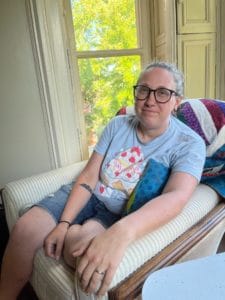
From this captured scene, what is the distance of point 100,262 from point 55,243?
0.29 m

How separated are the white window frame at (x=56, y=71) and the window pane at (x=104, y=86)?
13 centimetres

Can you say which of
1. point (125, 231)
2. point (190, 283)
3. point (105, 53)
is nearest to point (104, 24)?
point (105, 53)

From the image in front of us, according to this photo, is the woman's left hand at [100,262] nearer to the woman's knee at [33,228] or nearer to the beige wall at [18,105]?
the woman's knee at [33,228]

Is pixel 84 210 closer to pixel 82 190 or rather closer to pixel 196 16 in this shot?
pixel 82 190

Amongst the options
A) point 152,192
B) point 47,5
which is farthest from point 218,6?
point 152,192

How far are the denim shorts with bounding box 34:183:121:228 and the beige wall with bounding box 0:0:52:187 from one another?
2.64 feet

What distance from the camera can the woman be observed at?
0.76 m

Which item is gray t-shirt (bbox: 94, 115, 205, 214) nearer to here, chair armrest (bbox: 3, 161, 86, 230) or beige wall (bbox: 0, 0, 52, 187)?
chair armrest (bbox: 3, 161, 86, 230)

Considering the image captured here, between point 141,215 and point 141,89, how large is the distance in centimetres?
49

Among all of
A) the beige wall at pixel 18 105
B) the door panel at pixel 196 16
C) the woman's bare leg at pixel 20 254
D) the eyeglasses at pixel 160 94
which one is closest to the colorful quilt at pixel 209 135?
the eyeglasses at pixel 160 94

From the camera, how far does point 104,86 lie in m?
2.27

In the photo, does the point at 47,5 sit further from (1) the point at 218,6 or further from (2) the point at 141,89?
(1) the point at 218,6

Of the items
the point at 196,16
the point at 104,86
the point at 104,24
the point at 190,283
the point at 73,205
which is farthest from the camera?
the point at 104,86

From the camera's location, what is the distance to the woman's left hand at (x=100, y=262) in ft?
1.88
